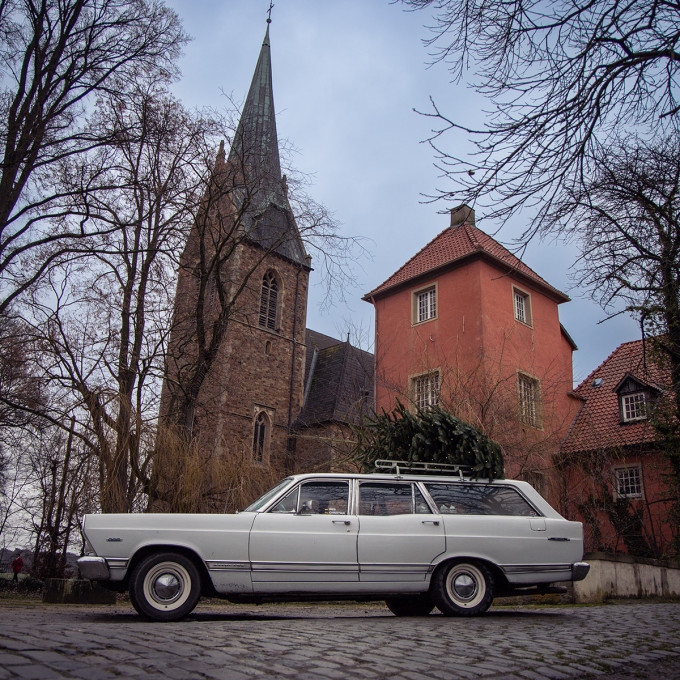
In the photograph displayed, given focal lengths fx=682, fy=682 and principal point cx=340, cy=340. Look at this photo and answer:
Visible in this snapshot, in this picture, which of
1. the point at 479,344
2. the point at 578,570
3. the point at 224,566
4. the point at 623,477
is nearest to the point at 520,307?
the point at 479,344

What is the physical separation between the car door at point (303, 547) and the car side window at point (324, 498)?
0.03 feet

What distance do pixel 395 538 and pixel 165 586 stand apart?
2.37m

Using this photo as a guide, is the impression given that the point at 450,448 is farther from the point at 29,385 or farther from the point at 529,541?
the point at 29,385

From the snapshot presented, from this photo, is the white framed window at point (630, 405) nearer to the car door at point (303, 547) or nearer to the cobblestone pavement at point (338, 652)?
the cobblestone pavement at point (338, 652)

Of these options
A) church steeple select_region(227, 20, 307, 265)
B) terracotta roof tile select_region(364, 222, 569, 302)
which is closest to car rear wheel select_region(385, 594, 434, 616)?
church steeple select_region(227, 20, 307, 265)

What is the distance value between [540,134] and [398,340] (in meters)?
19.3

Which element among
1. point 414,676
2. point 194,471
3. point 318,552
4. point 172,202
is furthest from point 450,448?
point 172,202

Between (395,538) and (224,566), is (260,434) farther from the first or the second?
(224,566)

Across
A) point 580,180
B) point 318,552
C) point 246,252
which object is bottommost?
point 318,552

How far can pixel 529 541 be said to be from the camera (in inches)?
295

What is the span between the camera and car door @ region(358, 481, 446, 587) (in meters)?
7.08

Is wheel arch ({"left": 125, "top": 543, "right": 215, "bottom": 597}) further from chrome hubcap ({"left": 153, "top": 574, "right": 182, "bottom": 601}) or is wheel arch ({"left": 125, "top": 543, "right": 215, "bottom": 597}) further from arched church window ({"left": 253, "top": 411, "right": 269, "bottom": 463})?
arched church window ({"left": 253, "top": 411, "right": 269, "bottom": 463})

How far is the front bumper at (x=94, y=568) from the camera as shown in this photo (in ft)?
21.3

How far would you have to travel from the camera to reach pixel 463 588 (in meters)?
7.29
